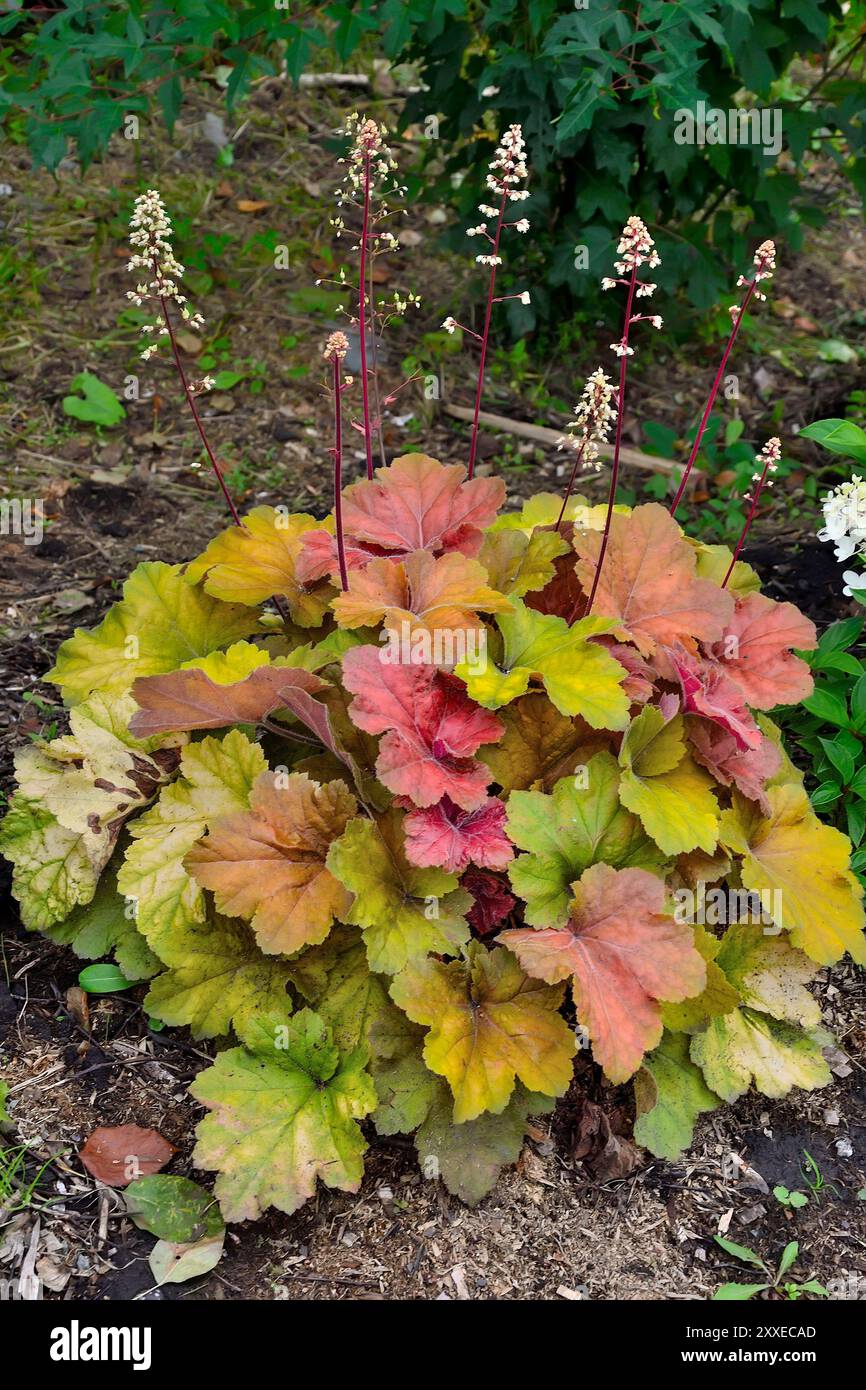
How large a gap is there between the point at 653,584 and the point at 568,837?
62cm

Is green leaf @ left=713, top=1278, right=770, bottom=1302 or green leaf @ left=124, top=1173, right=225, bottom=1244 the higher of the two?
green leaf @ left=124, top=1173, right=225, bottom=1244

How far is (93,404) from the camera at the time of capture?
4.30 m

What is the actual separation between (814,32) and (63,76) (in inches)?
86.7

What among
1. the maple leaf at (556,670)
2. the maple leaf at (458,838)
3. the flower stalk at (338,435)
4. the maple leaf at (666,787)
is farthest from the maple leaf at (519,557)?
the maple leaf at (458,838)

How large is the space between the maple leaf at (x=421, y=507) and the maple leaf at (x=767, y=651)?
24.1 inches

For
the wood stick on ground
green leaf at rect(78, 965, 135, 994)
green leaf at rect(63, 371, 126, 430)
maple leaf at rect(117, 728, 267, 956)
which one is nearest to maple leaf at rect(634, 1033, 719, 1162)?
maple leaf at rect(117, 728, 267, 956)

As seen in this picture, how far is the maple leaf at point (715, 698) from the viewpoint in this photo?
254 centimetres

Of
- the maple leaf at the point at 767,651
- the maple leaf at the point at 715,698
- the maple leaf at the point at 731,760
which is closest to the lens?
the maple leaf at the point at 715,698

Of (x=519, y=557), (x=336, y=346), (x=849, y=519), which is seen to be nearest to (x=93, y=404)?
(x=519, y=557)

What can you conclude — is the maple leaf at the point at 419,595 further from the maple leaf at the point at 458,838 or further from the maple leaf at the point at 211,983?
the maple leaf at the point at 211,983

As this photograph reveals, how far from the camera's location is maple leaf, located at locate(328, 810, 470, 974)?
2361mm

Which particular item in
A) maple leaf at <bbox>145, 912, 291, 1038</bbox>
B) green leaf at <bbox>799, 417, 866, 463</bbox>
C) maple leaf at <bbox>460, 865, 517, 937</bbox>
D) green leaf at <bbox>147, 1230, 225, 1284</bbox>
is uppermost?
green leaf at <bbox>799, 417, 866, 463</bbox>

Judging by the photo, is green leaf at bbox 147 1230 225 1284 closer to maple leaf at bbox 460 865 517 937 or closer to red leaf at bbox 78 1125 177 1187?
red leaf at bbox 78 1125 177 1187

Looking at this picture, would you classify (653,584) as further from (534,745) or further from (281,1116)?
(281,1116)
